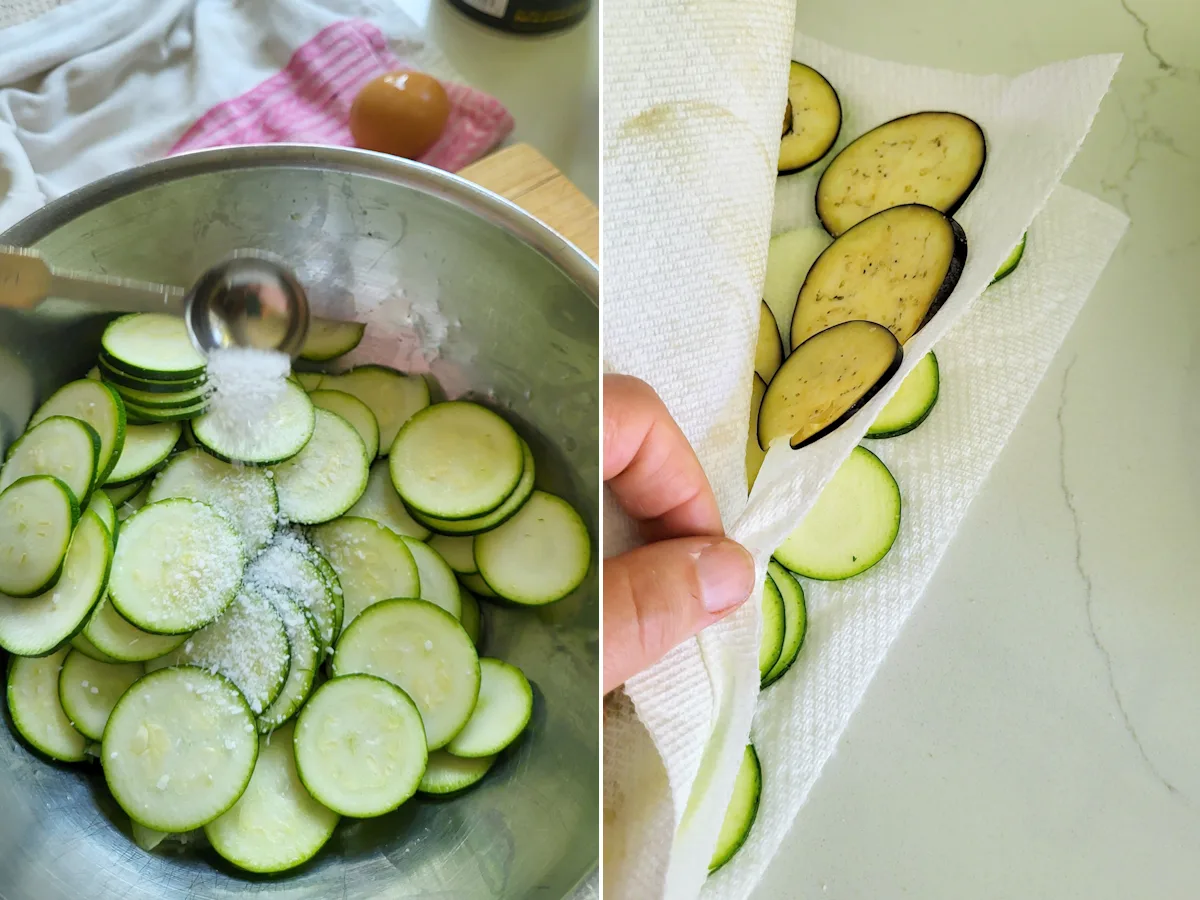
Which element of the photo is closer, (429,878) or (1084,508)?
(429,878)

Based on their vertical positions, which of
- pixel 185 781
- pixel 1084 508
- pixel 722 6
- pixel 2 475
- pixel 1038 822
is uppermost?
pixel 722 6

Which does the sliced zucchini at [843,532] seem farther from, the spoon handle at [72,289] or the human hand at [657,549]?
the spoon handle at [72,289]

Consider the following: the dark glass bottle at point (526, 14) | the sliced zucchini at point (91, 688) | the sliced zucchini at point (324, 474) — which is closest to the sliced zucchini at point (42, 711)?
the sliced zucchini at point (91, 688)

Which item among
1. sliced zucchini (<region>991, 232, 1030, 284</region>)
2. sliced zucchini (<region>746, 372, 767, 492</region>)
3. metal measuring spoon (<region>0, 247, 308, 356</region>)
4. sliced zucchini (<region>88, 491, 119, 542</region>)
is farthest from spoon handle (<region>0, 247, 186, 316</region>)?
sliced zucchini (<region>991, 232, 1030, 284</region>)

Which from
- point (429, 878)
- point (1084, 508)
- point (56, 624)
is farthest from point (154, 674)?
point (1084, 508)

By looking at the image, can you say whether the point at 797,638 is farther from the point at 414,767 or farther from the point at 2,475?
the point at 2,475

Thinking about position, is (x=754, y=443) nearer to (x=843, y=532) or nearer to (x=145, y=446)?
(x=843, y=532)
